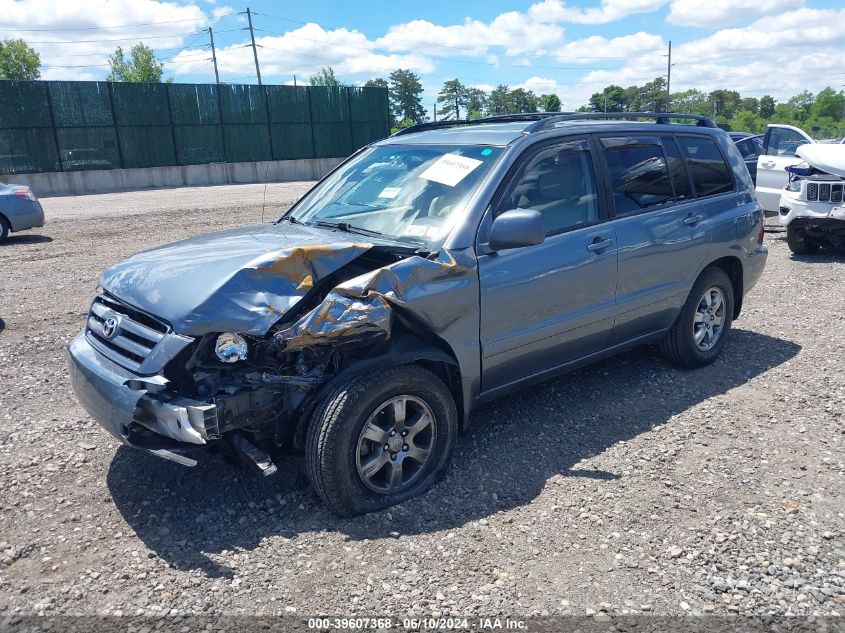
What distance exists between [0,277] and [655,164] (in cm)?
888

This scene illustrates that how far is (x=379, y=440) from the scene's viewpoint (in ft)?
11.3

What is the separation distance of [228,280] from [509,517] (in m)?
1.86

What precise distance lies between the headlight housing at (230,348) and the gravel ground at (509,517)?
35.1 inches

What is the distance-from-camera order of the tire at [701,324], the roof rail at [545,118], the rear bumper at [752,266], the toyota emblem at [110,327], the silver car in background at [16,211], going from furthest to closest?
the silver car in background at [16,211]
the rear bumper at [752,266]
the tire at [701,324]
the roof rail at [545,118]
the toyota emblem at [110,327]

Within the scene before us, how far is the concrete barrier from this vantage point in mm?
26234

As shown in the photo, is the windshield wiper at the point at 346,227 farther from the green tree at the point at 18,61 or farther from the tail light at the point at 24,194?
the green tree at the point at 18,61

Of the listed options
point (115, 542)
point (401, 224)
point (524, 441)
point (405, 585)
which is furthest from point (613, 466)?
point (115, 542)

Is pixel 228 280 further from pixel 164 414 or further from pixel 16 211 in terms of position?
pixel 16 211

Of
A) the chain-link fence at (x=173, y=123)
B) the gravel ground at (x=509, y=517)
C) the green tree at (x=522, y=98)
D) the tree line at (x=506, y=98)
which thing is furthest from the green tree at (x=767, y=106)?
the gravel ground at (x=509, y=517)

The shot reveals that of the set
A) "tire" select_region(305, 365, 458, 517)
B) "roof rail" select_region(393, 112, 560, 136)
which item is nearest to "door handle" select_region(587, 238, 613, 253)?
"roof rail" select_region(393, 112, 560, 136)

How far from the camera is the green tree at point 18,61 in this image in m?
61.2

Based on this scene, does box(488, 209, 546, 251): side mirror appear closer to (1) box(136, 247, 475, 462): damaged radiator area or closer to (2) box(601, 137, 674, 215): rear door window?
(1) box(136, 247, 475, 462): damaged radiator area

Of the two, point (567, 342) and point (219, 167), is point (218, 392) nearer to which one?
point (567, 342)

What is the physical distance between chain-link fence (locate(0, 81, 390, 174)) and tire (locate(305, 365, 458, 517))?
27.8m
